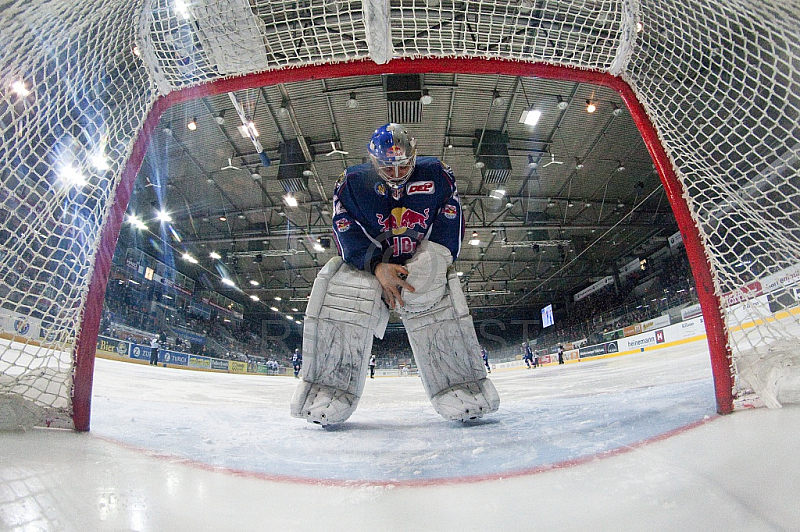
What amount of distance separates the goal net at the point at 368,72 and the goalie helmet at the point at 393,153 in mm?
277

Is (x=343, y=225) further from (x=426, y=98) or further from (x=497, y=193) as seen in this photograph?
(x=497, y=193)

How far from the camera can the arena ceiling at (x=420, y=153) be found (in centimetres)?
744

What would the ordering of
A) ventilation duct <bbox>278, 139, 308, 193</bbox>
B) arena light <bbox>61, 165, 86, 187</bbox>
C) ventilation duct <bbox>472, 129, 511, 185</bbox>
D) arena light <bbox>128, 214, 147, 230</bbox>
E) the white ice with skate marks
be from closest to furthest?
the white ice with skate marks → arena light <bbox>61, 165, 86, 187</bbox> → ventilation duct <bbox>472, 129, 511, 185</bbox> → ventilation duct <bbox>278, 139, 308, 193</bbox> → arena light <bbox>128, 214, 147, 230</bbox>

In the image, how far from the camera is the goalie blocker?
153 centimetres

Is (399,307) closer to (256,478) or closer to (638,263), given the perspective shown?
(256,478)

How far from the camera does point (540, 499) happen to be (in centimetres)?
60

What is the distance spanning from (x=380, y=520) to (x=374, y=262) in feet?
3.57

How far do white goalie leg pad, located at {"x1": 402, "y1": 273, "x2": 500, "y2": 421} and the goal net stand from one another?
0.82m

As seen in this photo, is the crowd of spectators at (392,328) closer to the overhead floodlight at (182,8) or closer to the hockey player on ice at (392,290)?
the hockey player on ice at (392,290)

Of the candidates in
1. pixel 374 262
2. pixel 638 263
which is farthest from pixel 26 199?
pixel 638 263

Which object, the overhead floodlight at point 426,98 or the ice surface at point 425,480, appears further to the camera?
the overhead floodlight at point 426,98

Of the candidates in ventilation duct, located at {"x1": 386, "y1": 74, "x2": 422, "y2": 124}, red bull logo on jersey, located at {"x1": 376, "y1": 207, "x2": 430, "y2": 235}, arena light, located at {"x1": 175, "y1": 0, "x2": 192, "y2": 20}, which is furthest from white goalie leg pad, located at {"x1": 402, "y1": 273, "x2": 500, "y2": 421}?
ventilation duct, located at {"x1": 386, "y1": 74, "x2": 422, "y2": 124}

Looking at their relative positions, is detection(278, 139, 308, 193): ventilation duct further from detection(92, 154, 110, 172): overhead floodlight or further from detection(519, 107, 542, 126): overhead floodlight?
detection(92, 154, 110, 172): overhead floodlight

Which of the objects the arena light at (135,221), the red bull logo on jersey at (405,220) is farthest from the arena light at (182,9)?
the arena light at (135,221)
